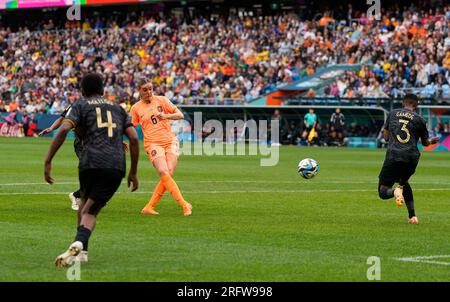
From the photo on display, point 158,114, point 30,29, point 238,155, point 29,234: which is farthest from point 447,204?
point 30,29

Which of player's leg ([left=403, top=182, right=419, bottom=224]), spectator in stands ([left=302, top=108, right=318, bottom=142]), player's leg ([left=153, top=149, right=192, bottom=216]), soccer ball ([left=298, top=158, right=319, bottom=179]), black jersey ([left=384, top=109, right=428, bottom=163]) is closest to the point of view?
player's leg ([left=403, top=182, right=419, bottom=224])

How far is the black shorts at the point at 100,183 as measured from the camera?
10.6 m

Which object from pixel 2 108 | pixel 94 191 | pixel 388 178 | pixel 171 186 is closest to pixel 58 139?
pixel 94 191

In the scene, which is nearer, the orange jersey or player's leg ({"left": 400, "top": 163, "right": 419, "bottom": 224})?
player's leg ({"left": 400, "top": 163, "right": 419, "bottom": 224})

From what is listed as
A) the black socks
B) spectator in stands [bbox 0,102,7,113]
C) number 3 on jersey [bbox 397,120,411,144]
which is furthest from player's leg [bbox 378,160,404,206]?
spectator in stands [bbox 0,102,7,113]

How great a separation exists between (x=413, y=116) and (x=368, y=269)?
5427 millimetres

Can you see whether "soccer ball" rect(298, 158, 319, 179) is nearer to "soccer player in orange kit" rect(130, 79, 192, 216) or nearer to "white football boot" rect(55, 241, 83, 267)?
"soccer player in orange kit" rect(130, 79, 192, 216)

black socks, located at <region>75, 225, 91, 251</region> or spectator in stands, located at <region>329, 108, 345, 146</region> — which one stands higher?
black socks, located at <region>75, 225, 91, 251</region>

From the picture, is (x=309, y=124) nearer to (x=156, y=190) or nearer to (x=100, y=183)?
(x=156, y=190)

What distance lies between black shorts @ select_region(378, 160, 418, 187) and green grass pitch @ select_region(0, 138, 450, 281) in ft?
2.08

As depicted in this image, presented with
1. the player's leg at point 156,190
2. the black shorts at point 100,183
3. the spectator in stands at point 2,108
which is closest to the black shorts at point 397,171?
the player's leg at point 156,190

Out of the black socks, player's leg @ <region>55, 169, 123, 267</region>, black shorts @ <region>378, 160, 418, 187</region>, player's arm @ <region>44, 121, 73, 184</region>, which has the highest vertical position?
player's arm @ <region>44, 121, 73, 184</region>

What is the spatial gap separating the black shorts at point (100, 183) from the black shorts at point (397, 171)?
5.89 meters

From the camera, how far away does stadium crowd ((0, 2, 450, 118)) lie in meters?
46.2
